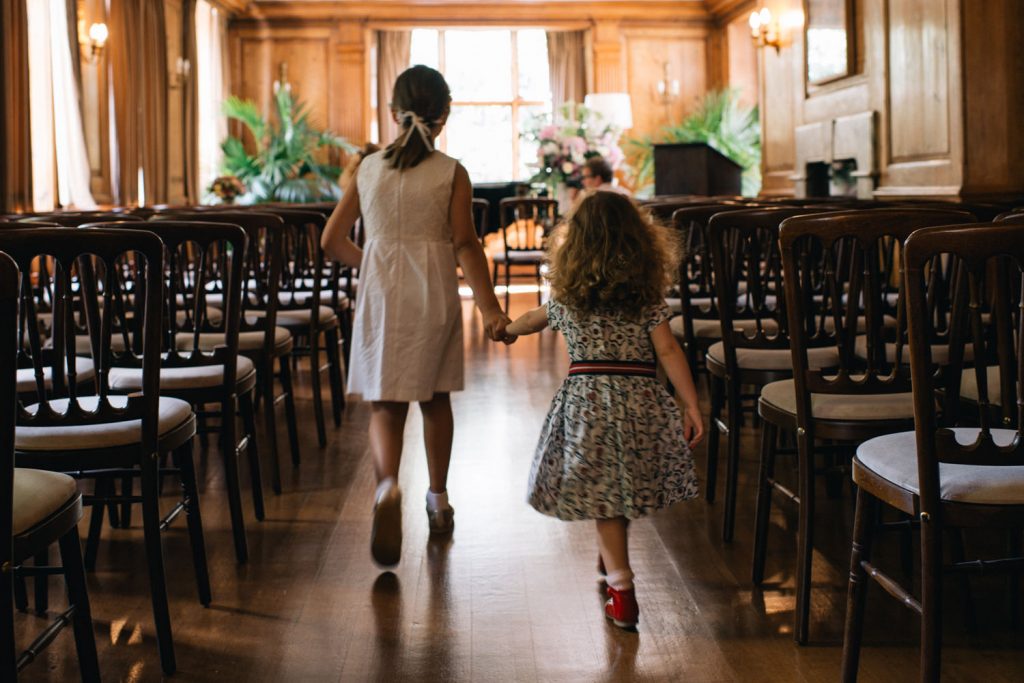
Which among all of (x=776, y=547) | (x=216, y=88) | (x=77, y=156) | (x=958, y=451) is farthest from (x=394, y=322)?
(x=216, y=88)

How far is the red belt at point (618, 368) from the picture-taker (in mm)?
2475

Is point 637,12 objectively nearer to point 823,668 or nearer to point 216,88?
point 216,88

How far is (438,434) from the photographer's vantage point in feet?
10.7

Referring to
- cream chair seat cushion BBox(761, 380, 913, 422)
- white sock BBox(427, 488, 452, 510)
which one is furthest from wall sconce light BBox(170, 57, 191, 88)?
cream chair seat cushion BBox(761, 380, 913, 422)

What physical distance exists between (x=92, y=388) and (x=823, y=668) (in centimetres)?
225

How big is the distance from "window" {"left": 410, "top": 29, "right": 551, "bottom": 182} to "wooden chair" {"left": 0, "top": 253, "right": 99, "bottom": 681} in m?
14.0

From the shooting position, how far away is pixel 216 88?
13.2 meters

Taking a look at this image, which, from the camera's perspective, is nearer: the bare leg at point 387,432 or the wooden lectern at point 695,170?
the bare leg at point 387,432

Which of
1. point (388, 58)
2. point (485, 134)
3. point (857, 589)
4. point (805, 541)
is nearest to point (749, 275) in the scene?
point (805, 541)

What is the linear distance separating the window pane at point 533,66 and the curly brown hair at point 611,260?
13.5 m

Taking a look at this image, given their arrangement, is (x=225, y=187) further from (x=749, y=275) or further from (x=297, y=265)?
(x=749, y=275)

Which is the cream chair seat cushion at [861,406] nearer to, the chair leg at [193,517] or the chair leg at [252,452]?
the chair leg at [193,517]

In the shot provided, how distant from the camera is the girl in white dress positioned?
3.03 metres

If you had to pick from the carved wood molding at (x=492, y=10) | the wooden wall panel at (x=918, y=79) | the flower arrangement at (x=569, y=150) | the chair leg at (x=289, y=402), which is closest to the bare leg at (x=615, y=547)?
the chair leg at (x=289, y=402)
